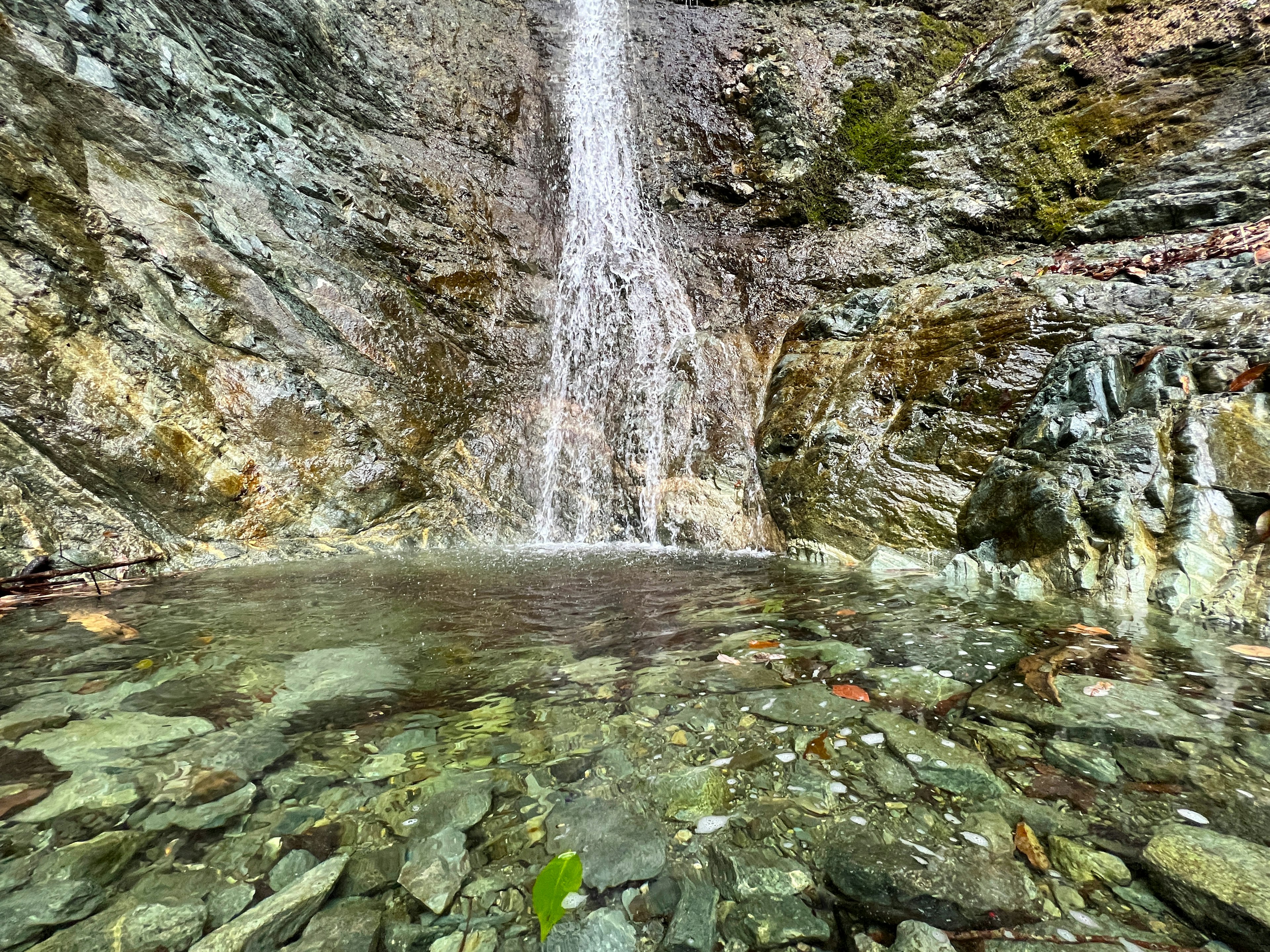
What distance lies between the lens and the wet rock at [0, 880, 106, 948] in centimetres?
105

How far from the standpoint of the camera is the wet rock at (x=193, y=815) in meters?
1.39

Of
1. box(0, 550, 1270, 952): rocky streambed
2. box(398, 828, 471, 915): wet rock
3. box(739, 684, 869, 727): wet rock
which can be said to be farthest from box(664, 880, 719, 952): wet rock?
box(739, 684, 869, 727): wet rock

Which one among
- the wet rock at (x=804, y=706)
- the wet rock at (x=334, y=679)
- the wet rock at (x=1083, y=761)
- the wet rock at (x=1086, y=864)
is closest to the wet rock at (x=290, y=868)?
the wet rock at (x=334, y=679)

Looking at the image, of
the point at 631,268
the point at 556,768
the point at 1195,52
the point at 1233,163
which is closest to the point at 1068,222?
the point at 1233,163

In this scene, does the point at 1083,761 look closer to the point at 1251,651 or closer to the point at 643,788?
the point at 643,788

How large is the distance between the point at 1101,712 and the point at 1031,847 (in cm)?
82

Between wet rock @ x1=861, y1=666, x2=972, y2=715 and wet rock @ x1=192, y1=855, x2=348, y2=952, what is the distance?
1.84 meters

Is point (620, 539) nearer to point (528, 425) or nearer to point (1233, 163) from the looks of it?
point (528, 425)

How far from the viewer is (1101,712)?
5.97 feet

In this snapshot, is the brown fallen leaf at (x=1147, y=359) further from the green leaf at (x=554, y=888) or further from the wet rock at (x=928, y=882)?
the green leaf at (x=554, y=888)

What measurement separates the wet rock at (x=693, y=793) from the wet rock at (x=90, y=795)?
149 centimetres

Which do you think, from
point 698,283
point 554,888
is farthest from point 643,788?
point 698,283

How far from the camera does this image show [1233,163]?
20.5 feet

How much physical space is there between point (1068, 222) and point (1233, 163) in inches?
61.7
